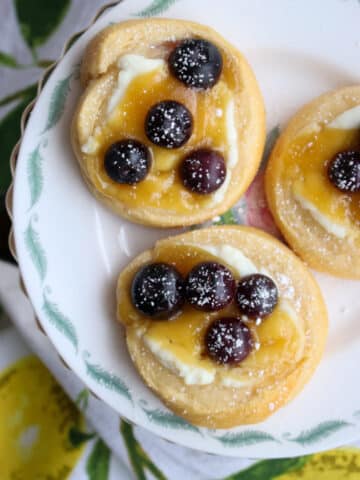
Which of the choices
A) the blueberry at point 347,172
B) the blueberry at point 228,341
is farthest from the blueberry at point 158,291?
the blueberry at point 347,172

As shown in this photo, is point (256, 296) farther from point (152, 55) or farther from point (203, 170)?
point (152, 55)

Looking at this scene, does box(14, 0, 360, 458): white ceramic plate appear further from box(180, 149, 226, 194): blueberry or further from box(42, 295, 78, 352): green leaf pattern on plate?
box(180, 149, 226, 194): blueberry

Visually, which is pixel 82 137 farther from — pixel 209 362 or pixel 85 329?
pixel 209 362

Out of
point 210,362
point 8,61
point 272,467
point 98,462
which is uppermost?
point 8,61

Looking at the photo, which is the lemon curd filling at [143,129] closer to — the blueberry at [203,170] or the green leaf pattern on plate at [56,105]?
the blueberry at [203,170]

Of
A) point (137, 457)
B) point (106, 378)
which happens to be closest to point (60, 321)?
point (106, 378)

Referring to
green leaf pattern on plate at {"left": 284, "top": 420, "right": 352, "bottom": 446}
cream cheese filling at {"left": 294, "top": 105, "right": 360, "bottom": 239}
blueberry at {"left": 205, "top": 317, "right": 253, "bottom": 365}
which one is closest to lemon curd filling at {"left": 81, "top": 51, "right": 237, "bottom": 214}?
cream cheese filling at {"left": 294, "top": 105, "right": 360, "bottom": 239}

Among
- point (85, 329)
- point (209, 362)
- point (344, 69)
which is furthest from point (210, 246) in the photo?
point (344, 69)
